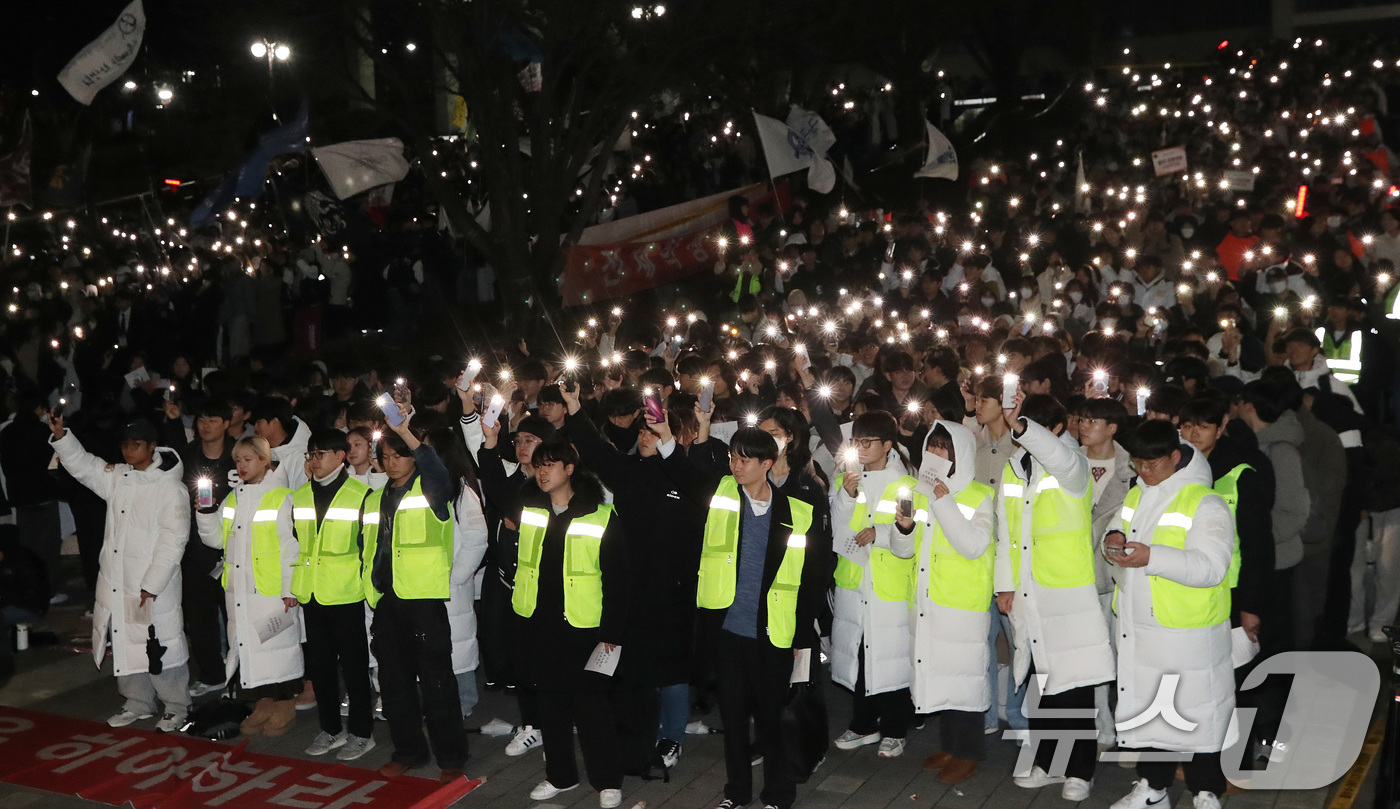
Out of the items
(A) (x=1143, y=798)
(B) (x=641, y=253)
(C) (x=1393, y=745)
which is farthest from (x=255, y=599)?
(B) (x=641, y=253)

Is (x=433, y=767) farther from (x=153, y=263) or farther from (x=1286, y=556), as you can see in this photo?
(x=153, y=263)

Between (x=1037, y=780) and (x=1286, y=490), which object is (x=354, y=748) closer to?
(x=1037, y=780)

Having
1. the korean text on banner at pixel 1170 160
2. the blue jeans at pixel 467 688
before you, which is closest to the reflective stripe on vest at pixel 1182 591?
Result: the blue jeans at pixel 467 688

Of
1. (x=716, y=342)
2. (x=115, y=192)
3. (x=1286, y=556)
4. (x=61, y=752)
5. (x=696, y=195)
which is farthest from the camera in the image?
(x=115, y=192)

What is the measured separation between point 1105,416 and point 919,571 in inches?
47.5

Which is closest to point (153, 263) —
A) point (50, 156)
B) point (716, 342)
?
point (50, 156)

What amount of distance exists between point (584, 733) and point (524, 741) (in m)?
1.02

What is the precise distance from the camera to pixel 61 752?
26.9 feet

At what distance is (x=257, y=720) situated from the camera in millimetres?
8500

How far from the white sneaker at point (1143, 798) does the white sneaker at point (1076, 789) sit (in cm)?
24

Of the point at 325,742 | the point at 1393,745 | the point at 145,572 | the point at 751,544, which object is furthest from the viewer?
the point at 145,572

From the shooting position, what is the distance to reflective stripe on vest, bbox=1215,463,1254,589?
6.69 meters

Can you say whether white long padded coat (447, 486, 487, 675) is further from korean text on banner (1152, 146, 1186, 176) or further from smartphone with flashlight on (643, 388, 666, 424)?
korean text on banner (1152, 146, 1186, 176)

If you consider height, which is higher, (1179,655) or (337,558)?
(337,558)
